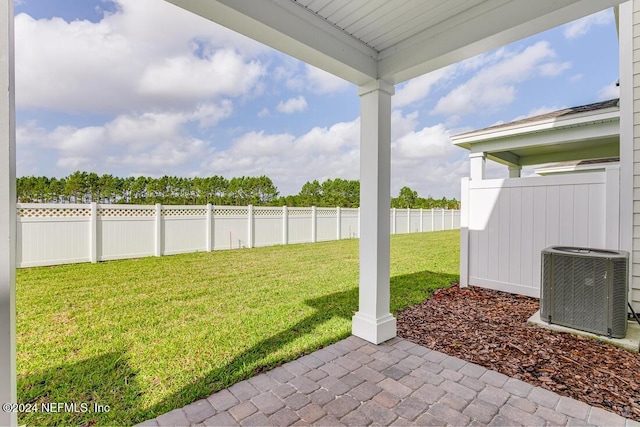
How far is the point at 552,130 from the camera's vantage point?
5.01 m

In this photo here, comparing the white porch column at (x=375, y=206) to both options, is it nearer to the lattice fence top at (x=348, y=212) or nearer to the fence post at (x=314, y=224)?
Answer: the fence post at (x=314, y=224)

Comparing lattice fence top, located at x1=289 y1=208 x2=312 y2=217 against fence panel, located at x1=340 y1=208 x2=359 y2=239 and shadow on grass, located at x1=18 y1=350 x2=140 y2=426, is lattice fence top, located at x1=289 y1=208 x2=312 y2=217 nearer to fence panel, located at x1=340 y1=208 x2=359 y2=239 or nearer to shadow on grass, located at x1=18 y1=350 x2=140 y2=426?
fence panel, located at x1=340 y1=208 x2=359 y2=239

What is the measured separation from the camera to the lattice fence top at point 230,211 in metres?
9.40

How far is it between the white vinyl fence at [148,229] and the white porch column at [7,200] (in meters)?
7.19

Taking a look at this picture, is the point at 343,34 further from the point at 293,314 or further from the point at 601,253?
the point at 601,253

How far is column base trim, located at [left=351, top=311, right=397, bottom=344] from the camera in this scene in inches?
115

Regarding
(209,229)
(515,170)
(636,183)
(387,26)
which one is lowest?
(209,229)

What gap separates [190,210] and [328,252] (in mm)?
4583

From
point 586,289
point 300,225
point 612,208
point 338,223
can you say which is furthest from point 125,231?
point 612,208

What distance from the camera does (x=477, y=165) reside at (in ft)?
19.1

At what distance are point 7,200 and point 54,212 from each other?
7.40 metres

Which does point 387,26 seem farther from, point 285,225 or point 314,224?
point 314,224

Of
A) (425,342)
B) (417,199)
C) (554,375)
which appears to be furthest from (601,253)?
(417,199)

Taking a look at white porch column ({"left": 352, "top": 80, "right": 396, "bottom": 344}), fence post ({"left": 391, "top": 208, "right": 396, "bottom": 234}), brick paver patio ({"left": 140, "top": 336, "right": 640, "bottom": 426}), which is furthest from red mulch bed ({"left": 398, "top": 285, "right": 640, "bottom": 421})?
fence post ({"left": 391, "top": 208, "right": 396, "bottom": 234})
